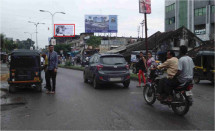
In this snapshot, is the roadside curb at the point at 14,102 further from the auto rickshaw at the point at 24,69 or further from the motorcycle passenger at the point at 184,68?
the motorcycle passenger at the point at 184,68

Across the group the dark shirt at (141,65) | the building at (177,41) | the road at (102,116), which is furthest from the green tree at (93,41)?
the road at (102,116)

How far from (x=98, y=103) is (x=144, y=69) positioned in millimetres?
4391

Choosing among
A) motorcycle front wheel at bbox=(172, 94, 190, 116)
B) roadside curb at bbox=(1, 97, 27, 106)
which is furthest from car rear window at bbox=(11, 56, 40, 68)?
motorcycle front wheel at bbox=(172, 94, 190, 116)

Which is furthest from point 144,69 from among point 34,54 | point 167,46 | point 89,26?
point 89,26

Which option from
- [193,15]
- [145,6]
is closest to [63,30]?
[193,15]

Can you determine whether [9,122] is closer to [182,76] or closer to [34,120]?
[34,120]

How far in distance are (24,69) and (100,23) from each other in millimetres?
37892

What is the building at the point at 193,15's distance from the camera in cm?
3700

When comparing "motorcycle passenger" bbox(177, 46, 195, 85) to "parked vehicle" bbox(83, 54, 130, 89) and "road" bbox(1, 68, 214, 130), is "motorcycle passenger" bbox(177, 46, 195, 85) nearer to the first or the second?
"road" bbox(1, 68, 214, 130)

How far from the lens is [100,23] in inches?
1820

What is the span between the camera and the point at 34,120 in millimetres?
5391

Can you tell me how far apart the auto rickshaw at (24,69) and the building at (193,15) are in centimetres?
2845

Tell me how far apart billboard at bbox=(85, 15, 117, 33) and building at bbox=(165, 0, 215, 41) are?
11738 millimetres

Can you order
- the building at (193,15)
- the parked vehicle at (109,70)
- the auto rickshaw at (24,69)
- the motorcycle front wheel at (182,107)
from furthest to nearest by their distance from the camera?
the building at (193,15), the parked vehicle at (109,70), the auto rickshaw at (24,69), the motorcycle front wheel at (182,107)
